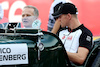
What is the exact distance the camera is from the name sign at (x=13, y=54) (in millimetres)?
1388

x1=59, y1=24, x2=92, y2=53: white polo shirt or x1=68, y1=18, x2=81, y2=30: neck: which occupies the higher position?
x1=68, y1=18, x2=81, y2=30: neck

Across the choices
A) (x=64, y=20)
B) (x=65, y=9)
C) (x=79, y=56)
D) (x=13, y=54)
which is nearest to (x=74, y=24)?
(x=64, y=20)

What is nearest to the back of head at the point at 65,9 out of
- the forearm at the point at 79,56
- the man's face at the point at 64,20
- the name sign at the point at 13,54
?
the man's face at the point at 64,20

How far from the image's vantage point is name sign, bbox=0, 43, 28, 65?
4.55 ft

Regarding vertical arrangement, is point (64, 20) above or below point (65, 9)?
below

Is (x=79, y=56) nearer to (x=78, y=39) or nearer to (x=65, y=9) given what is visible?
(x=78, y=39)

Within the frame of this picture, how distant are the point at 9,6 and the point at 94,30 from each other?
2781 millimetres

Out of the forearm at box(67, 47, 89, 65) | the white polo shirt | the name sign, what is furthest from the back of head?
the name sign

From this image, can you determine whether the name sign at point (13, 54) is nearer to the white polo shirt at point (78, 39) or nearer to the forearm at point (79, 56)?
the forearm at point (79, 56)

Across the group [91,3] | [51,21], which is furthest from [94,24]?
[51,21]

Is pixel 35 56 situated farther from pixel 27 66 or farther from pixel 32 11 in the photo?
pixel 32 11

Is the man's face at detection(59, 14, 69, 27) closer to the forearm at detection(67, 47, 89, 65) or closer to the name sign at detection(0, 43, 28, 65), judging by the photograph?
the forearm at detection(67, 47, 89, 65)

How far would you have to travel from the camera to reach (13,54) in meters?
1.40

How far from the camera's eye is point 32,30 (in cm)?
149
